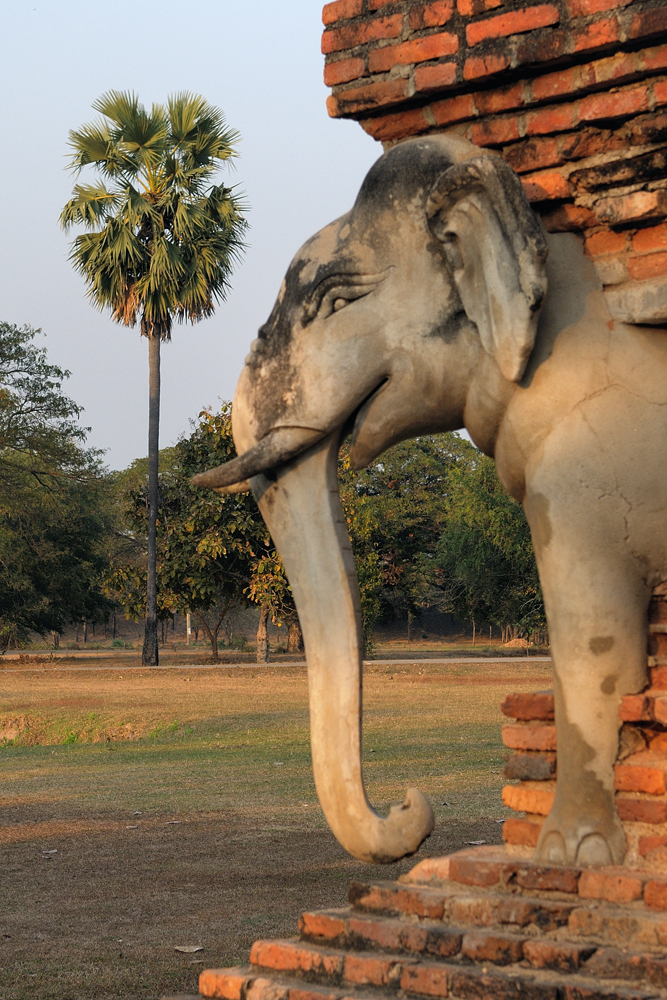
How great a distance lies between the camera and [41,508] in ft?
108

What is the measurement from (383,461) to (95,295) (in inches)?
929

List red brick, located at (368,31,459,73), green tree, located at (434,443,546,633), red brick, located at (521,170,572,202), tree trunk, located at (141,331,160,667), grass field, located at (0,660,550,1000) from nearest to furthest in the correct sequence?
red brick, located at (521,170,572,202), red brick, located at (368,31,459,73), grass field, located at (0,660,550,1000), tree trunk, located at (141,331,160,667), green tree, located at (434,443,546,633)

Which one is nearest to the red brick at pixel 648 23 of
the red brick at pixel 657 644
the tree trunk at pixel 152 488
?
the red brick at pixel 657 644

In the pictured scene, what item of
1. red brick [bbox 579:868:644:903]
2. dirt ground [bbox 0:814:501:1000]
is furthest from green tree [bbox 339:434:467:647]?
red brick [bbox 579:868:644:903]

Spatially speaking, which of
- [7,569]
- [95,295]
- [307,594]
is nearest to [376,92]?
[307,594]

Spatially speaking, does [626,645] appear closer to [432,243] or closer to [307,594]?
[307,594]

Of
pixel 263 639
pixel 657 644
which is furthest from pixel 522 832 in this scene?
pixel 263 639

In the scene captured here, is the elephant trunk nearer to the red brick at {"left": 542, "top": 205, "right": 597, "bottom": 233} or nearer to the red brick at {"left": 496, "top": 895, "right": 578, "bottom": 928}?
the red brick at {"left": 496, "top": 895, "right": 578, "bottom": 928}

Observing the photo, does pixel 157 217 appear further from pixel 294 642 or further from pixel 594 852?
pixel 594 852

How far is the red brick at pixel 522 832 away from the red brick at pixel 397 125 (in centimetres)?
216

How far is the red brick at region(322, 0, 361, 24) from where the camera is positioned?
3.82m

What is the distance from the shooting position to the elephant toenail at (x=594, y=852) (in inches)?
124

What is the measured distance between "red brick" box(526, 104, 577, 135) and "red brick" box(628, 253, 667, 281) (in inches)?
17.8

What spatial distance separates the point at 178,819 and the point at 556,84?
7.12 m
